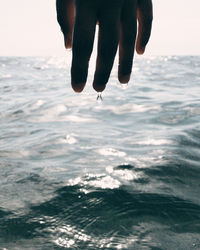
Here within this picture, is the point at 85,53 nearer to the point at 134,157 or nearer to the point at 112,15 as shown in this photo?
the point at 112,15

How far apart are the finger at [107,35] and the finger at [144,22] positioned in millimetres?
173

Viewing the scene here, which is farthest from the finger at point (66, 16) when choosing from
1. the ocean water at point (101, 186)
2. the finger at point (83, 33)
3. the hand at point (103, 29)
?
the ocean water at point (101, 186)

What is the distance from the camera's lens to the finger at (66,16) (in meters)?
0.93

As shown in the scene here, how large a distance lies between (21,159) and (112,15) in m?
4.34

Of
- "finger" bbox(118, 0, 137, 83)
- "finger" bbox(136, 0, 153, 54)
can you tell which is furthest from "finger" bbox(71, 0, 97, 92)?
"finger" bbox(136, 0, 153, 54)

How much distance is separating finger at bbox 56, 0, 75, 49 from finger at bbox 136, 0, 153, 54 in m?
0.23

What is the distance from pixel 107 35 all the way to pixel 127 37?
0.10m

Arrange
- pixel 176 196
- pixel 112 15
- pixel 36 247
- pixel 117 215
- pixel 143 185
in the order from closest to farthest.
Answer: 1. pixel 112 15
2. pixel 36 247
3. pixel 117 215
4. pixel 176 196
5. pixel 143 185

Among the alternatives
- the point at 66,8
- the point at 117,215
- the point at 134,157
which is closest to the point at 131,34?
the point at 66,8

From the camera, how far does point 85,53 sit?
2.76 ft

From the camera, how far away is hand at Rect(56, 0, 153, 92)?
807mm

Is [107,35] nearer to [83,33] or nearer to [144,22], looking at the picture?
[83,33]

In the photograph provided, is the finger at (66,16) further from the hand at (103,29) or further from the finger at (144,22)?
the finger at (144,22)

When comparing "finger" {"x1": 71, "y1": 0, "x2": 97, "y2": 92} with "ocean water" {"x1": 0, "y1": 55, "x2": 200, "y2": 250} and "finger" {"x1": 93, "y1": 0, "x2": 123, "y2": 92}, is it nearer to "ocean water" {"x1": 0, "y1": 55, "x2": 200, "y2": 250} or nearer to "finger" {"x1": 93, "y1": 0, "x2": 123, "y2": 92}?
"finger" {"x1": 93, "y1": 0, "x2": 123, "y2": 92}
